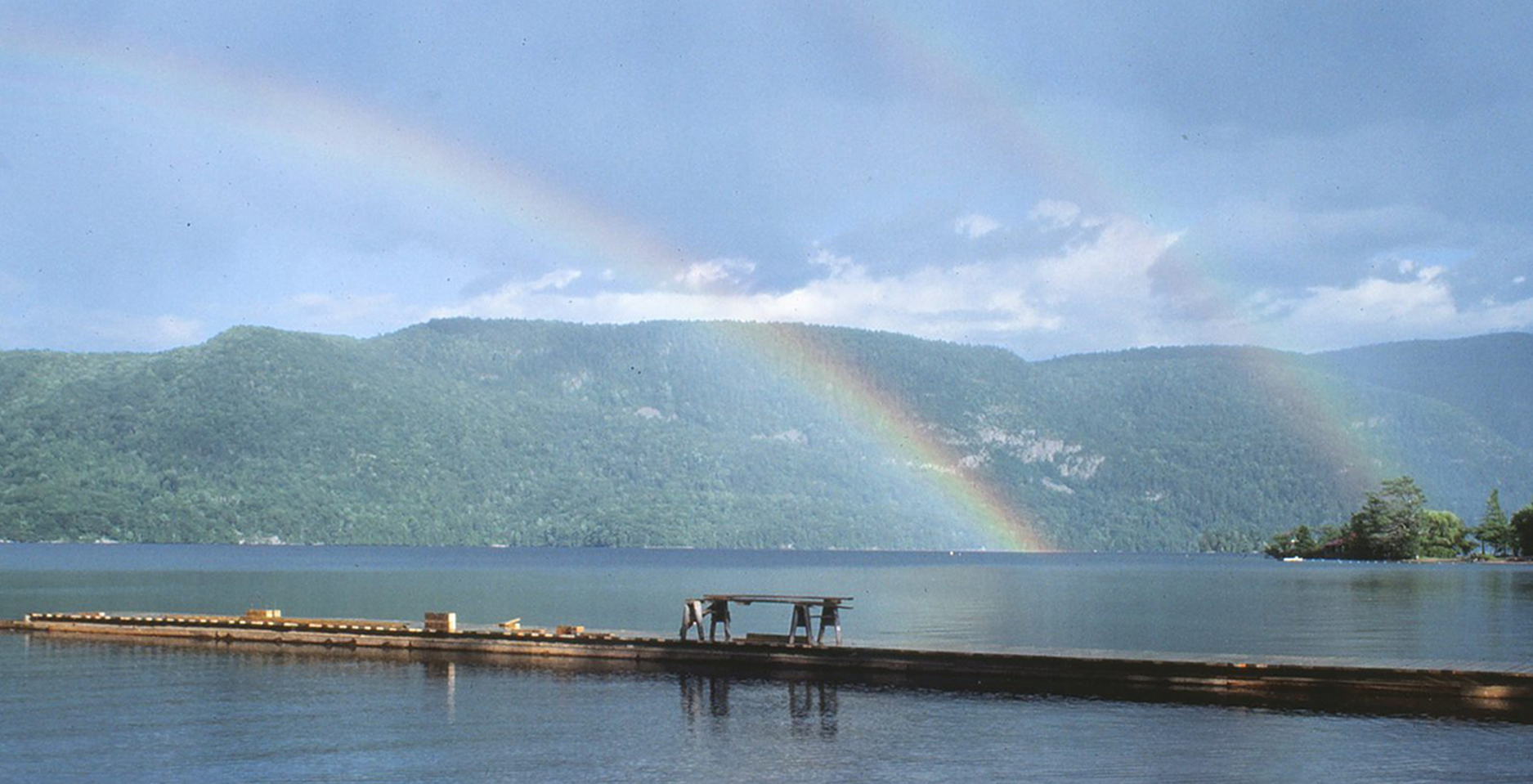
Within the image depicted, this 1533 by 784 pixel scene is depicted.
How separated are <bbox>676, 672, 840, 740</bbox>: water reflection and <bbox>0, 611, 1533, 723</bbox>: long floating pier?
1.77 metres

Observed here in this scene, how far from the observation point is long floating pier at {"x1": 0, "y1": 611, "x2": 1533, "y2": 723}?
42750 millimetres

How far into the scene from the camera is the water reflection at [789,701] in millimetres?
40125

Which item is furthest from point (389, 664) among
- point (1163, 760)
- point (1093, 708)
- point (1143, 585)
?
point (1143, 585)

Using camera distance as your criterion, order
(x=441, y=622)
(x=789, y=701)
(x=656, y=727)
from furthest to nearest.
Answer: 1. (x=441, y=622)
2. (x=789, y=701)
3. (x=656, y=727)

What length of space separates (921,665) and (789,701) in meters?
6.66

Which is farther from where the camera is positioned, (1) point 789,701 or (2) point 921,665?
(2) point 921,665

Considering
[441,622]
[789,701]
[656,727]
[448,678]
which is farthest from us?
[441,622]

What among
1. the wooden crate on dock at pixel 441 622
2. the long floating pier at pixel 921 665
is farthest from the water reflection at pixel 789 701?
the wooden crate on dock at pixel 441 622

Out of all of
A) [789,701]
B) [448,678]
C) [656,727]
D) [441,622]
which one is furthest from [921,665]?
[441,622]

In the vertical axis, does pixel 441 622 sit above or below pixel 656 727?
above

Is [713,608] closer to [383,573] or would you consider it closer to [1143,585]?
[1143,585]

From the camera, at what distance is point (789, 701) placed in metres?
44.7

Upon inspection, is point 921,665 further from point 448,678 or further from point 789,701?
point 448,678

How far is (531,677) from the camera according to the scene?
50.5 metres
